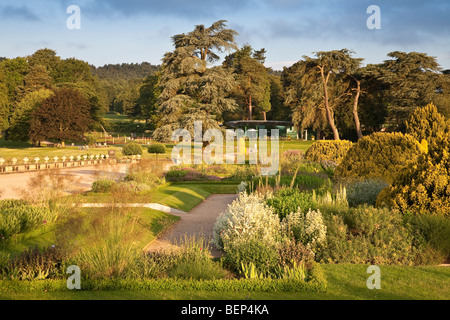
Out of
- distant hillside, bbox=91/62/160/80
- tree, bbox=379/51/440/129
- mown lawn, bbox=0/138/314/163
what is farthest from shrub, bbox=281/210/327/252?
distant hillside, bbox=91/62/160/80

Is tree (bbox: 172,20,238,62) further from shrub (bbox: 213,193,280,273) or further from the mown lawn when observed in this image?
shrub (bbox: 213,193,280,273)

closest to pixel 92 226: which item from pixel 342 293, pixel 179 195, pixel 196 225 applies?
pixel 196 225

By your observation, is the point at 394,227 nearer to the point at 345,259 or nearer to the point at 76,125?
the point at 345,259

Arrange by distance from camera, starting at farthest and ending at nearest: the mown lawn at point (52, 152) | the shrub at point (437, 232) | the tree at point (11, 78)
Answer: the tree at point (11, 78)
the mown lawn at point (52, 152)
the shrub at point (437, 232)

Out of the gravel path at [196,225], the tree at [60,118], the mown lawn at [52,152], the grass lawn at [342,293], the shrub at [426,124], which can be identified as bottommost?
the gravel path at [196,225]

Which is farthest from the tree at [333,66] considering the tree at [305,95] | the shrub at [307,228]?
the shrub at [307,228]

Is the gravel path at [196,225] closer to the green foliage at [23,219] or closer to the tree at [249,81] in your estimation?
the green foliage at [23,219]

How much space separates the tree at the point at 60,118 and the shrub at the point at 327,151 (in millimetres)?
26909

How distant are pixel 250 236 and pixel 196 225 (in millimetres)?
3194

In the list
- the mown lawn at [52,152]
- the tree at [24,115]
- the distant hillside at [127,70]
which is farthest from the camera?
the distant hillside at [127,70]

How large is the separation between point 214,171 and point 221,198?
575cm

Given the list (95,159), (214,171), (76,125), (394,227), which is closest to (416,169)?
(394,227)

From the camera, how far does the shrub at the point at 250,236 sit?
598cm

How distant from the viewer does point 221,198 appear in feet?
44.2
